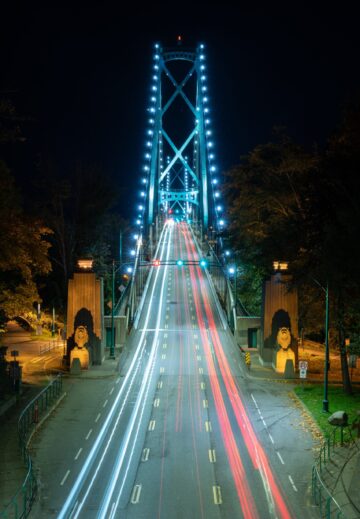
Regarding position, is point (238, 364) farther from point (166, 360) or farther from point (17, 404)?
point (17, 404)

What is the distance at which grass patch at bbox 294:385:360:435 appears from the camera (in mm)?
25525

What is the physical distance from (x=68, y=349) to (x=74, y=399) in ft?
26.4

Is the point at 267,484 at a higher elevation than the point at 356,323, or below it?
below

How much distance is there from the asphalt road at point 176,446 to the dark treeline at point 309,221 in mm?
5218

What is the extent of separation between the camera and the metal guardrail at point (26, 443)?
16.2 m

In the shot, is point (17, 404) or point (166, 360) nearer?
point (17, 404)

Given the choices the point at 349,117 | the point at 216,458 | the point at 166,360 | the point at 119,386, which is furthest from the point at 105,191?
the point at 216,458

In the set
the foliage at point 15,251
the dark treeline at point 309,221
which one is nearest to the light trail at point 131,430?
the foliage at point 15,251

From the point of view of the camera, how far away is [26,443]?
22.3 metres

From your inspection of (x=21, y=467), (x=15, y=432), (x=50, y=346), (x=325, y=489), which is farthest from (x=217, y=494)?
(x=50, y=346)

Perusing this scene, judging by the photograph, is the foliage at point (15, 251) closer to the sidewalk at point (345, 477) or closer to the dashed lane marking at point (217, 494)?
the dashed lane marking at point (217, 494)

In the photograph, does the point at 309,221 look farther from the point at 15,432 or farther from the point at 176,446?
the point at 15,432

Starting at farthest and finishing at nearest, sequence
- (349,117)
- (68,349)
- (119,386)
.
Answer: (68,349) → (119,386) → (349,117)

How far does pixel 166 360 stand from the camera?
→ 129 feet
